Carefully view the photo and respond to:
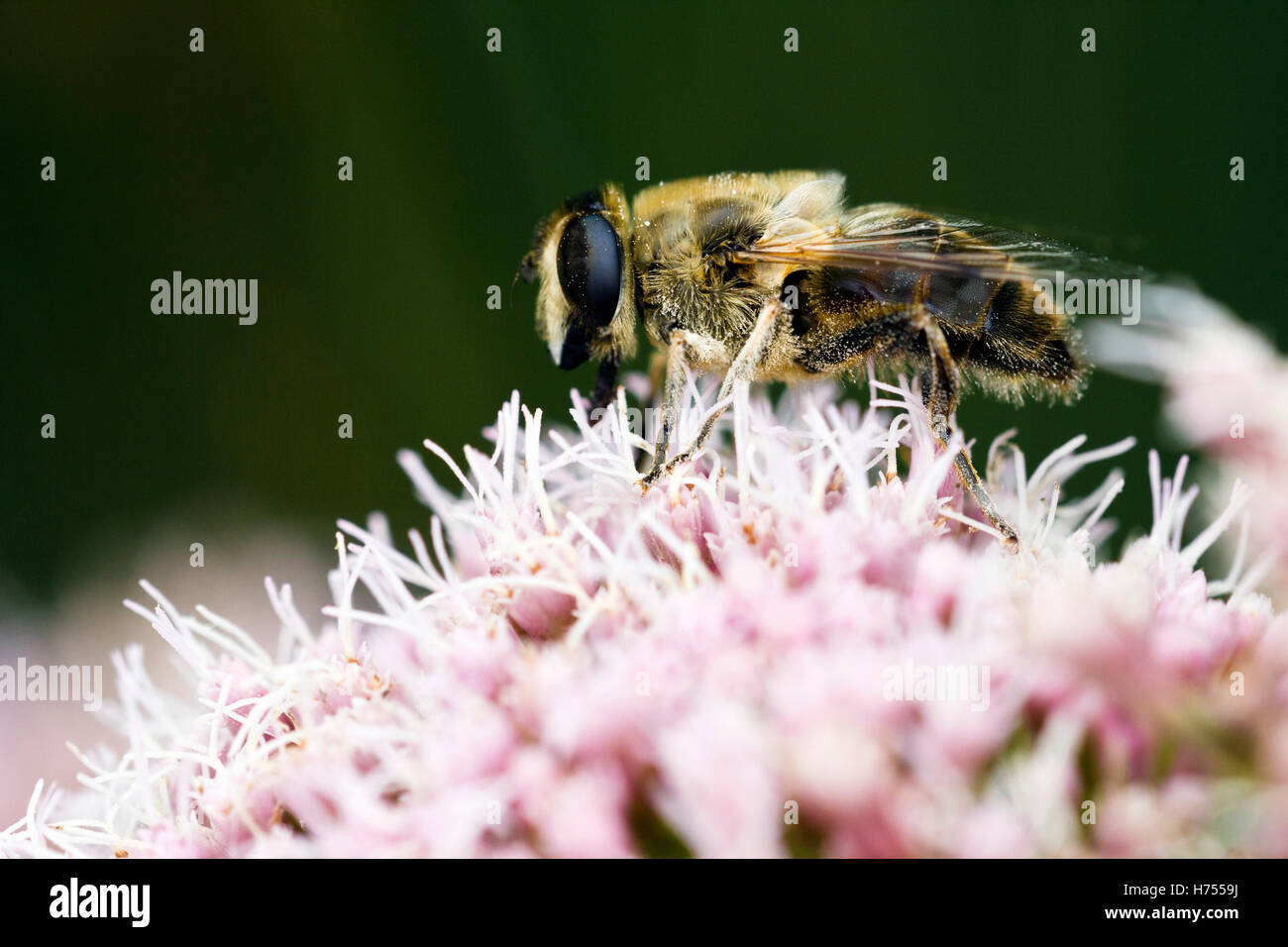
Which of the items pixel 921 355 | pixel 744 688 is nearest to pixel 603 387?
pixel 921 355

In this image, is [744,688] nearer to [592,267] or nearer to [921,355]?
[921,355]

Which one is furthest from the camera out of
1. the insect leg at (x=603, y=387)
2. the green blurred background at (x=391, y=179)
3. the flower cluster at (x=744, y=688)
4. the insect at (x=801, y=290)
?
the green blurred background at (x=391, y=179)

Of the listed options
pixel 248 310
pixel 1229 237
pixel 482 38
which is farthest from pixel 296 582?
pixel 1229 237

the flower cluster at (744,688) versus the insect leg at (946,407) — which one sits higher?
the insect leg at (946,407)

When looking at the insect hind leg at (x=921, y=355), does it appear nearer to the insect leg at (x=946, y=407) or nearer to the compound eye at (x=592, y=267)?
the insect leg at (x=946, y=407)

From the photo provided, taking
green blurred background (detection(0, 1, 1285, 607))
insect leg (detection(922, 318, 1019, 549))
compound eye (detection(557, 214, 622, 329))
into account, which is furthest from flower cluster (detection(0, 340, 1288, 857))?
green blurred background (detection(0, 1, 1285, 607))

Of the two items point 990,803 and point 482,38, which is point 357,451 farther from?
point 990,803

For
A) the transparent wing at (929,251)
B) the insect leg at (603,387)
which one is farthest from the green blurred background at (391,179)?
the transparent wing at (929,251)
